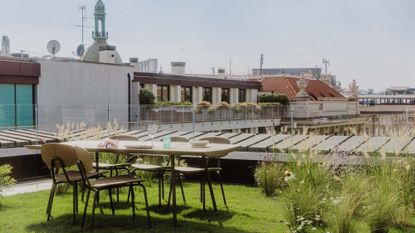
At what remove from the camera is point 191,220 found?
6.35m

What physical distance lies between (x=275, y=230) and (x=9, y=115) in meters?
11.7

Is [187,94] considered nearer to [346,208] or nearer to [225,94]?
[225,94]

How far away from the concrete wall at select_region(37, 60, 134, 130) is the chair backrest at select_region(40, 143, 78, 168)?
1349 centimetres

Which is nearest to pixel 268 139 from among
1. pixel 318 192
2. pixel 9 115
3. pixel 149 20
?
pixel 318 192

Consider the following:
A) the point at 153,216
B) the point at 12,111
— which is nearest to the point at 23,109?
the point at 12,111

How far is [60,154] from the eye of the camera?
5992 millimetres

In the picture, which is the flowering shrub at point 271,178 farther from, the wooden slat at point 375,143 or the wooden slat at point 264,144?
the wooden slat at point 375,143

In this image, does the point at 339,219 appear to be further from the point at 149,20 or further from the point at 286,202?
the point at 149,20

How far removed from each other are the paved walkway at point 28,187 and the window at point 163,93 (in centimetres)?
2225

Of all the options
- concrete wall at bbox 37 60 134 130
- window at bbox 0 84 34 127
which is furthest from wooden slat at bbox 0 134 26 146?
concrete wall at bbox 37 60 134 130

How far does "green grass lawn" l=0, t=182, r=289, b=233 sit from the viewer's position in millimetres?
5977

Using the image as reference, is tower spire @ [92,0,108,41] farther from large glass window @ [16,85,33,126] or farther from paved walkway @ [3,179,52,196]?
paved walkway @ [3,179,52,196]

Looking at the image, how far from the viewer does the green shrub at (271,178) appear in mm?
7926

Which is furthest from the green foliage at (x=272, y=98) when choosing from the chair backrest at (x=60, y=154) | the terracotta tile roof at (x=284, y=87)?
the chair backrest at (x=60, y=154)
